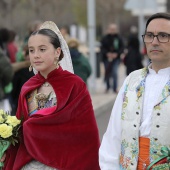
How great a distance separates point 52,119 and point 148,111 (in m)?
1.00

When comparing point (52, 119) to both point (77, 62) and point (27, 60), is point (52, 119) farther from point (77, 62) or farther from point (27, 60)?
point (77, 62)

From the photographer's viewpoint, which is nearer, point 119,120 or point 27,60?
point 119,120

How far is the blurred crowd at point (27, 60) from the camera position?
30.4 ft

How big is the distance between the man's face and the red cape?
3.26ft

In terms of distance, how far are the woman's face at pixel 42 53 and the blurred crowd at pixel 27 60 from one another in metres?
4.08

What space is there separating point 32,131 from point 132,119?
103cm

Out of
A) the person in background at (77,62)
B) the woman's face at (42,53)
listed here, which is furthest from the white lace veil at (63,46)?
the person in background at (77,62)

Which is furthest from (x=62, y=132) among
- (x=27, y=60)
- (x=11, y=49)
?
(x=11, y=49)

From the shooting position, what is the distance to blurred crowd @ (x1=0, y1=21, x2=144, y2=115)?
9275 mm

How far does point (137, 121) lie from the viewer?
3.94m

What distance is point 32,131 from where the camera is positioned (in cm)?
474

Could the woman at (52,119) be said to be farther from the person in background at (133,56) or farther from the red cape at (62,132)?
the person in background at (133,56)

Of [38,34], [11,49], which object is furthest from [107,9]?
[38,34]

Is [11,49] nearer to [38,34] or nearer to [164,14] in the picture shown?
[38,34]
